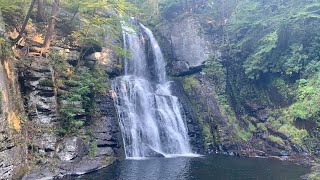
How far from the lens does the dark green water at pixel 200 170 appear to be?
12.4 metres

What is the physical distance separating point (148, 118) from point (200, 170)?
6.73 m

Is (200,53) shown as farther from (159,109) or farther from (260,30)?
(159,109)

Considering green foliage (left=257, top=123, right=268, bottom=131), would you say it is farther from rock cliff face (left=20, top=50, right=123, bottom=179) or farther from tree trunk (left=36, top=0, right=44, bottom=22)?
tree trunk (left=36, top=0, right=44, bottom=22)

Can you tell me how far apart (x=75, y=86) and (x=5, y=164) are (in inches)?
265

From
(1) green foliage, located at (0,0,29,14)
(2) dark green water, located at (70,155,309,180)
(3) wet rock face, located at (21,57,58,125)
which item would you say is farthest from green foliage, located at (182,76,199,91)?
(1) green foliage, located at (0,0,29,14)

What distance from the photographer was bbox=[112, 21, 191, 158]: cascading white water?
17.7m

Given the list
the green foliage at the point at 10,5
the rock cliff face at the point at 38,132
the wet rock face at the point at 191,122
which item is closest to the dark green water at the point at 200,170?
the rock cliff face at the point at 38,132

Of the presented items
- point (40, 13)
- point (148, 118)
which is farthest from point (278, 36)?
point (40, 13)

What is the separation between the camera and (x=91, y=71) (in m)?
18.1

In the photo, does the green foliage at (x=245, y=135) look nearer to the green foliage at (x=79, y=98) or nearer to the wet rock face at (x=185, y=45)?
the wet rock face at (x=185, y=45)

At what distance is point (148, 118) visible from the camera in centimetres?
1945

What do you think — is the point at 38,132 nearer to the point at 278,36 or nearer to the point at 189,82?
the point at 189,82

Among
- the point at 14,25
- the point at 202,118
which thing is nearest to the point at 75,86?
the point at 14,25

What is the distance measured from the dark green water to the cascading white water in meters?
A: 1.87
